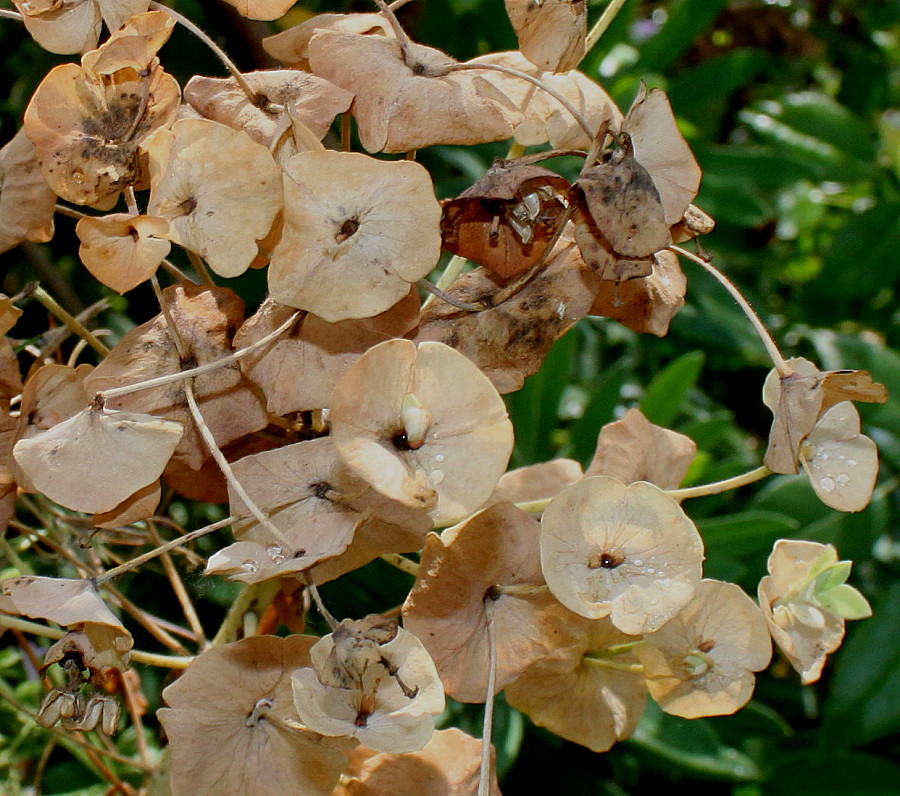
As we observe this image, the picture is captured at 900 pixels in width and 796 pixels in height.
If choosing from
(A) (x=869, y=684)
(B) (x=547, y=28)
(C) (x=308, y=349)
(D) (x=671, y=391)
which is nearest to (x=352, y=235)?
(C) (x=308, y=349)

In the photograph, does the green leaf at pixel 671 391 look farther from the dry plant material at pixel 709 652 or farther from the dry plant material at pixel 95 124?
the dry plant material at pixel 95 124

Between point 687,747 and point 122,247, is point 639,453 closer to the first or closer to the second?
point 122,247

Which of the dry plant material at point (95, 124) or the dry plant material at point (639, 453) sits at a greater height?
the dry plant material at point (95, 124)

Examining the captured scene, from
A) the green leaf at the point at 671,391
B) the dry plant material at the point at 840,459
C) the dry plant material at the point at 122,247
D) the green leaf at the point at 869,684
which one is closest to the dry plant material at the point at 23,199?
the dry plant material at the point at 122,247

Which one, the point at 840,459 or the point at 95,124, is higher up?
the point at 95,124

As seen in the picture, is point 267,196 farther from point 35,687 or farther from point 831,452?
point 35,687

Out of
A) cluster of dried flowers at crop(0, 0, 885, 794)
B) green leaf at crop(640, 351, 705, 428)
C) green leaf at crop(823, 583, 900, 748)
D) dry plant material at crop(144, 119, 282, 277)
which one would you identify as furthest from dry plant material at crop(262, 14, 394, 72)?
green leaf at crop(823, 583, 900, 748)

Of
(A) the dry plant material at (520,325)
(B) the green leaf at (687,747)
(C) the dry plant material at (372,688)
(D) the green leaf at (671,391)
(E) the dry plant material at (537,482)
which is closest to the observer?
(C) the dry plant material at (372,688)

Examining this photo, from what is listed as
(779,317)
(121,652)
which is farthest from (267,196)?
(779,317)
